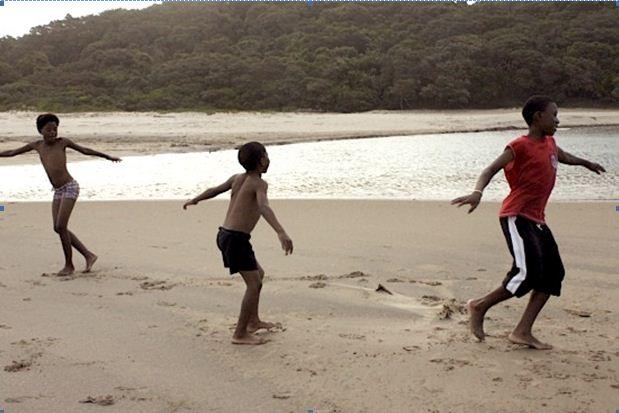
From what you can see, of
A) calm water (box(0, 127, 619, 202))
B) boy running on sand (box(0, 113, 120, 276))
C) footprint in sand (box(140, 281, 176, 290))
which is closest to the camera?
footprint in sand (box(140, 281, 176, 290))

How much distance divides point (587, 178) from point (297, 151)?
9.20 m

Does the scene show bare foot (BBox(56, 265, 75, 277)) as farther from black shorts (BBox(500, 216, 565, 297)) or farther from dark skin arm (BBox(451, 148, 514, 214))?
black shorts (BBox(500, 216, 565, 297))

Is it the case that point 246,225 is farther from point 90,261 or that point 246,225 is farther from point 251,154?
point 90,261

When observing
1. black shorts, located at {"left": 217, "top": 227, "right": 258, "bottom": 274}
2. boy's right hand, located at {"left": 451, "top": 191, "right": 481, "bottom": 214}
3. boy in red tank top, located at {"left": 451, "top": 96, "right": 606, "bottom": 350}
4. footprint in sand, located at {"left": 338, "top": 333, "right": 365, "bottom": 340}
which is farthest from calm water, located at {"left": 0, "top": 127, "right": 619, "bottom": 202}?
boy's right hand, located at {"left": 451, "top": 191, "right": 481, "bottom": 214}

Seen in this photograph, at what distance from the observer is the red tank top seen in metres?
4.42

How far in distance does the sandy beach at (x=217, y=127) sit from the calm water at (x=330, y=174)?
2487 millimetres

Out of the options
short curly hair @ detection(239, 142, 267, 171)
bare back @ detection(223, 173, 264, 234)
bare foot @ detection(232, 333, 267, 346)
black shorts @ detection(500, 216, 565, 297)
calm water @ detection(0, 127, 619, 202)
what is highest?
short curly hair @ detection(239, 142, 267, 171)

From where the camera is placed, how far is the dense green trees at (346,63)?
155ft

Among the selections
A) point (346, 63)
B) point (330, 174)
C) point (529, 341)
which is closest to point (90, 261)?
point (529, 341)

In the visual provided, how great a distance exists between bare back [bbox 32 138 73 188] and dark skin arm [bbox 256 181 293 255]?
3.04m

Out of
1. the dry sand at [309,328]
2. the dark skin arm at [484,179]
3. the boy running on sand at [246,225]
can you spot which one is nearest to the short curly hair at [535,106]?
the dark skin arm at [484,179]

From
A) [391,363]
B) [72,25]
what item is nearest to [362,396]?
[391,363]

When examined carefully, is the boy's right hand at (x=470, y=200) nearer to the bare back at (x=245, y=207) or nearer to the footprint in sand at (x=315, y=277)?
the bare back at (x=245, y=207)

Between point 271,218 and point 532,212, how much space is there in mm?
1558
